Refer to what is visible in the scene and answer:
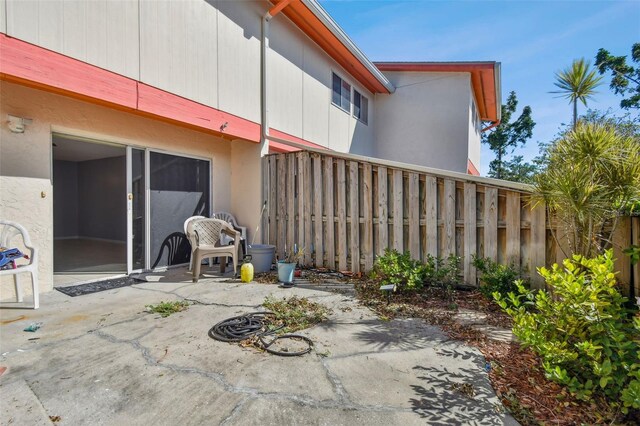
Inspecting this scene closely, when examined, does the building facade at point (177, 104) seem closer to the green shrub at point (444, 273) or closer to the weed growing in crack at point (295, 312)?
the weed growing in crack at point (295, 312)

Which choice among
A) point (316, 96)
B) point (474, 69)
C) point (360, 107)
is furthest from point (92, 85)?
point (474, 69)

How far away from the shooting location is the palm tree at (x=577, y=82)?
4.23 m

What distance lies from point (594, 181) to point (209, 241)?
5.61 meters

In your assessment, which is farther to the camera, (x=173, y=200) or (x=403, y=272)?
(x=173, y=200)

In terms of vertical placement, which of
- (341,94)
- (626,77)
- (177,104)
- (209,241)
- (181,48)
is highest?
(626,77)

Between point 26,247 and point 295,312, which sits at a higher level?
point 26,247

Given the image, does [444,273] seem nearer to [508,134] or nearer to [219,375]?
[219,375]

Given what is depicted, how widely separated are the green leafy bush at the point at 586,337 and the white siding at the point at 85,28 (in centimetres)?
539

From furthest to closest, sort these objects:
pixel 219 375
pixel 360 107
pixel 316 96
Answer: pixel 360 107, pixel 316 96, pixel 219 375

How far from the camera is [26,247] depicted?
3.73 meters

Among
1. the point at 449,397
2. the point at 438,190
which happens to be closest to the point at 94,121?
the point at 438,190

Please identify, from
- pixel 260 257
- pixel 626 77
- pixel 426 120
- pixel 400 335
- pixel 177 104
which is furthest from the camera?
pixel 626 77

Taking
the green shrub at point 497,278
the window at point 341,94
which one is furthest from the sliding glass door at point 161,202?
the green shrub at point 497,278

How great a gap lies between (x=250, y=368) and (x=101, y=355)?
4.27 ft
